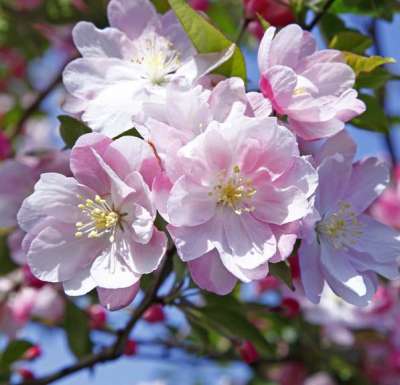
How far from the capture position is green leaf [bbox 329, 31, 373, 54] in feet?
4.85

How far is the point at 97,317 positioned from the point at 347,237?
1030mm

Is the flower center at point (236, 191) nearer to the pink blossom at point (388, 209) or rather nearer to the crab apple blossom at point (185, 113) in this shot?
the crab apple blossom at point (185, 113)

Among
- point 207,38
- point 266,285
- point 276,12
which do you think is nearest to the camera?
point 207,38

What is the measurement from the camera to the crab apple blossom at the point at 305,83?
126 cm

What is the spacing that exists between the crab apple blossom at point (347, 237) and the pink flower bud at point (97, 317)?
100cm

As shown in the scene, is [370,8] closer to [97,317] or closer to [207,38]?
[207,38]

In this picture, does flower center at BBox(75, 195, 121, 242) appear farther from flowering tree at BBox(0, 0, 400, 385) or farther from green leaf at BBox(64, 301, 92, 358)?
green leaf at BBox(64, 301, 92, 358)

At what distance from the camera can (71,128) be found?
4.38 ft

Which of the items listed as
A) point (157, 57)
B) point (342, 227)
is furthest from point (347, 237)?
point (157, 57)

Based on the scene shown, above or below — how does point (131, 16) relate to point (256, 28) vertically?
above

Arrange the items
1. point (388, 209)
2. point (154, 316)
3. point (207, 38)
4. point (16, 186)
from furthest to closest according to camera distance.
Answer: point (388, 209) → point (154, 316) → point (16, 186) → point (207, 38)

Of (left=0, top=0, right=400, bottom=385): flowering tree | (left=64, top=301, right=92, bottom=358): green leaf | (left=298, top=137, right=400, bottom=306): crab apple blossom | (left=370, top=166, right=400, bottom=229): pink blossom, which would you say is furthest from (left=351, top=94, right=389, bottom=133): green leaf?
(left=370, top=166, right=400, bottom=229): pink blossom

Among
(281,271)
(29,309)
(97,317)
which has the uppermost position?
(281,271)

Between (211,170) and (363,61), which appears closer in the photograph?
(211,170)
